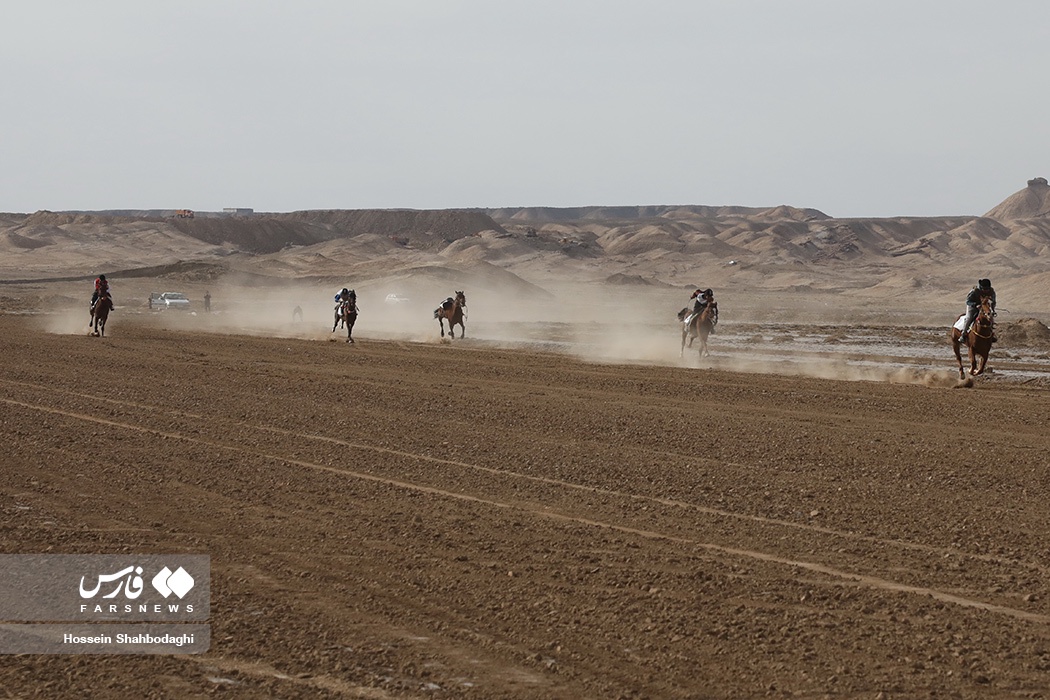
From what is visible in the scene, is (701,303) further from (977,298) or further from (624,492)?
(624,492)

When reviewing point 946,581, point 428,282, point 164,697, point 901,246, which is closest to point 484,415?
point 946,581

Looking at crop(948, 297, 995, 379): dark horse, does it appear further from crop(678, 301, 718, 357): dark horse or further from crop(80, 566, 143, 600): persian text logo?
→ crop(80, 566, 143, 600): persian text logo

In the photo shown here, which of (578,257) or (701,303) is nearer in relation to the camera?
(701,303)

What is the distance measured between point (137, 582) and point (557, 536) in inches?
136

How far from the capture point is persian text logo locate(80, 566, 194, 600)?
328 inches

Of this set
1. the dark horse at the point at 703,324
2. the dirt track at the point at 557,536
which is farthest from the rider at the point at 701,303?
the dirt track at the point at 557,536

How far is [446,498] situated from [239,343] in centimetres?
2506

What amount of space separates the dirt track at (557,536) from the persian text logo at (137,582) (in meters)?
0.28

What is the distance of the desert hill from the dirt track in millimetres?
59376

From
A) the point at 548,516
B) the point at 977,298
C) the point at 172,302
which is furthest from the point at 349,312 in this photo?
the point at 172,302

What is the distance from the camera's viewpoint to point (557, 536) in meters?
10.2

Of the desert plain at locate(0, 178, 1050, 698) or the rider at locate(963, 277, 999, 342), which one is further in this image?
the rider at locate(963, 277, 999, 342)

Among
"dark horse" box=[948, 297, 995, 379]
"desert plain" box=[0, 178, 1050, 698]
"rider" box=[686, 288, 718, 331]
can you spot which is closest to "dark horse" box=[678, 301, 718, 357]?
"rider" box=[686, 288, 718, 331]

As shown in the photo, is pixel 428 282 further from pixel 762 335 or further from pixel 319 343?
pixel 319 343
